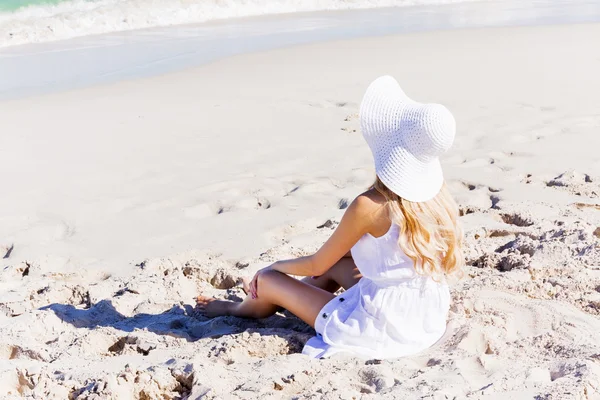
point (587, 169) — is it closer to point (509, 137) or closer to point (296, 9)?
point (509, 137)

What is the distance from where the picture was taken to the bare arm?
2787 millimetres

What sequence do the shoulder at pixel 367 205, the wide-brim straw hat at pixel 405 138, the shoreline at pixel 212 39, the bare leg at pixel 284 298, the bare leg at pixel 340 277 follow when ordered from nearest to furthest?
the wide-brim straw hat at pixel 405 138, the shoulder at pixel 367 205, the bare leg at pixel 284 298, the bare leg at pixel 340 277, the shoreline at pixel 212 39

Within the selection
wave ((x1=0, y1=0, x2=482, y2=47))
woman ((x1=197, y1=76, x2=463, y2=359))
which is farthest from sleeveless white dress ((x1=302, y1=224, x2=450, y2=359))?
wave ((x1=0, y1=0, x2=482, y2=47))

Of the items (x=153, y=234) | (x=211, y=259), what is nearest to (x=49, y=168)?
(x=153, y=234)

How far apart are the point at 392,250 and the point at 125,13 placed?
1236cm

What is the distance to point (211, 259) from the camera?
409 cm

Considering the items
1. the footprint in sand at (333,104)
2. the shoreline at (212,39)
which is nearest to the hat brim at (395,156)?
the footprint in sand at (333,104)

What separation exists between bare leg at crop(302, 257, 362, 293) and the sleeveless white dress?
14.4 inches

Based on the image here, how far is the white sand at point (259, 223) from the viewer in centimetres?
280

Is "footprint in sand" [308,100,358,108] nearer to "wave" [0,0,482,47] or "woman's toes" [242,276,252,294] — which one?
"woman's toes" [242,276,252,294]

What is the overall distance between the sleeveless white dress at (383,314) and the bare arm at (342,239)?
0.06m

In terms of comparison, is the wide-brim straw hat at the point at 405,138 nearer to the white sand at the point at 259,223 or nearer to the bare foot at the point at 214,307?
the white sand at the point at 259,223

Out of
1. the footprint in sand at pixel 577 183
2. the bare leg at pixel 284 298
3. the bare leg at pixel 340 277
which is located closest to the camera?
the bare leg at pixel 284 298

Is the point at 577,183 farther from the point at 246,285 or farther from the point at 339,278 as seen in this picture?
the point at 246,285
